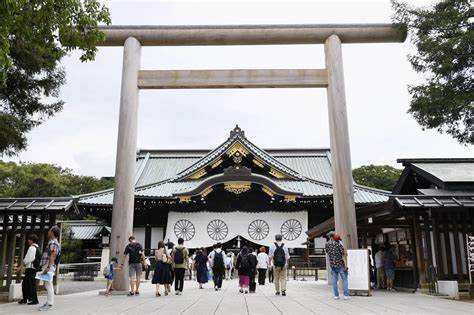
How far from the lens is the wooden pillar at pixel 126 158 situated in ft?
35.2

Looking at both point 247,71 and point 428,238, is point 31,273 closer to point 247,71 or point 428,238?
point 247,71

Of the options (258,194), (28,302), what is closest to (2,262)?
(28,302)

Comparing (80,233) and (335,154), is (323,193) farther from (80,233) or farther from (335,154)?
(80,233)

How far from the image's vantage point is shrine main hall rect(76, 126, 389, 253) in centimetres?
2105

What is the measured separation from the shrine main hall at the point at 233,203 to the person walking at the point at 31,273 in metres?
11.7

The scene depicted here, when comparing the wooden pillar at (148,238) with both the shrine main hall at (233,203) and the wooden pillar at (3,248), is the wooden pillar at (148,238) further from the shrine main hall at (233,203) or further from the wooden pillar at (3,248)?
the wooden pillar at (3,248)

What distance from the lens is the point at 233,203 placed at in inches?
880

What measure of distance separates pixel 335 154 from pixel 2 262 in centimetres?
869

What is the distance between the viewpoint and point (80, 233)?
2419 centimetres

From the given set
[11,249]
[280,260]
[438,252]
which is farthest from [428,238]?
[11,249]

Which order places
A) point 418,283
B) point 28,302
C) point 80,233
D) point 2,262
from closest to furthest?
1. point 28,302
2. point 2,262
3. point 418,283
4. point 80,233

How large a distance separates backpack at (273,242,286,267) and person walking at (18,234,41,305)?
518 cm

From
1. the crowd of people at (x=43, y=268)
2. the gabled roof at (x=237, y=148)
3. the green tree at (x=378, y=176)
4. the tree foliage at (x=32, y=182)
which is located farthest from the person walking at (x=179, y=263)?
the green tree at (x=378, y=176)

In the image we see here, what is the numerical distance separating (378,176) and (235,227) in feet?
97.0
